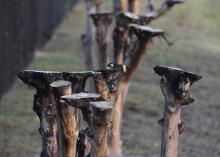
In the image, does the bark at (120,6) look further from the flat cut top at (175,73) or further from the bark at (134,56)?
the flat cut top at (175,73)

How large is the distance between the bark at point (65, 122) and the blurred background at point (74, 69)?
79.4 inches

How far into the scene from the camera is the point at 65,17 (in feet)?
53.8

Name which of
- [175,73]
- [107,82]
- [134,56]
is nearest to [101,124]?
[107,82]

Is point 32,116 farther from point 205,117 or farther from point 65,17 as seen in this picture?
point 65,17

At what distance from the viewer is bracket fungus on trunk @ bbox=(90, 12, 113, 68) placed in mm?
5688

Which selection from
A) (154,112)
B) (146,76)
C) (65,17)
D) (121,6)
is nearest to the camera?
(121,6)

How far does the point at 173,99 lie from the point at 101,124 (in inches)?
24.9

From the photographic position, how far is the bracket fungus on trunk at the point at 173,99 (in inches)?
145

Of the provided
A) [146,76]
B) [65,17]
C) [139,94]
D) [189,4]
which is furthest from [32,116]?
[189,4]

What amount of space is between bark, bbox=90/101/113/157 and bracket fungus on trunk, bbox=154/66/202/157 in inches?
19.2

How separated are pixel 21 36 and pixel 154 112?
2.01m

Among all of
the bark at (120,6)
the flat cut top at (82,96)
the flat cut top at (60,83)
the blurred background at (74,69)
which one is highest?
the bark at (120,6)

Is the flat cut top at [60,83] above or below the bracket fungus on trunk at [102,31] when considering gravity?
below

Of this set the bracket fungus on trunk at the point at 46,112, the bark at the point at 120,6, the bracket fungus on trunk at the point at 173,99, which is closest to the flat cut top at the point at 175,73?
the bracket fungus on trunk at the point at 173,99
